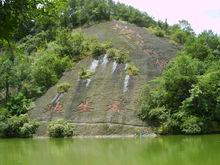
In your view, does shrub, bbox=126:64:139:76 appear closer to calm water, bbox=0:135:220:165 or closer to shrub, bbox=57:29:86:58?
shrub, bbox=57:29:86:58

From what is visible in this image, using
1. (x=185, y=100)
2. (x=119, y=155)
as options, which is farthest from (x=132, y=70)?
(x=119, y=155)

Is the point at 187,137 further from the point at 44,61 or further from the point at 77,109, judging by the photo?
the point at 44,61

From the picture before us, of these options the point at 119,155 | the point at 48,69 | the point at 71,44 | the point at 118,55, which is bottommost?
the point at 119,155

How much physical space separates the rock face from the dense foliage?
1.34m

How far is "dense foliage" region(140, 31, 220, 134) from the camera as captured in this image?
93.2 ft

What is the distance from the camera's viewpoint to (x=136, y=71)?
36.6 m

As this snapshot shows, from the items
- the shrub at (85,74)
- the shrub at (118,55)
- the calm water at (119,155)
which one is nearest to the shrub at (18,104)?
the shrub at (85,74)

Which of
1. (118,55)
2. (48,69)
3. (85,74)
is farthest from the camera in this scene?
(48,69)

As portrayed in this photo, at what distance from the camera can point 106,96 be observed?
3459cm

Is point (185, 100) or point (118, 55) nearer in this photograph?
point (185, 100)

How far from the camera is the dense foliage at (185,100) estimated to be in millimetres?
28422

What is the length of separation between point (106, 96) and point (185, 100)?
7417 millimetres

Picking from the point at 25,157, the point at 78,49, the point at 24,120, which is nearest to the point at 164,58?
the point at 78,49

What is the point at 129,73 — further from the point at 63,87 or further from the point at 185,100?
the point at 185,100
